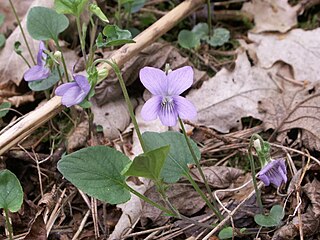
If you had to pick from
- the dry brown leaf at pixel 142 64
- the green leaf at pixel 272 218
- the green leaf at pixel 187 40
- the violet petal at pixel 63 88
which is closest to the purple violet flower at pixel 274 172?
the green leaf at pixel 272 218

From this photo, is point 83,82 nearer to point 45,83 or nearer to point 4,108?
point 45,83

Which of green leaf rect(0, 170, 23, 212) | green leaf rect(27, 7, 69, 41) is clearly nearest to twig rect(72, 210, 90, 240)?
green leaf rect(0, 170, 23, 212)

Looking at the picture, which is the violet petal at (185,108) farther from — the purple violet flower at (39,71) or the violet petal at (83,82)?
the purple violet flower at (39,71)

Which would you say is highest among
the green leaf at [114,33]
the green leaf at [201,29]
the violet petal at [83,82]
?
the green leaf at [114,33]

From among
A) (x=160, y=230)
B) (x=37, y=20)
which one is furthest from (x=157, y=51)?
(x=160, y=230)

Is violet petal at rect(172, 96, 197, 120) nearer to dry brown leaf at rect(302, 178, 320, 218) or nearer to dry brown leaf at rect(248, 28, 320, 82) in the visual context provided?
dry brown leaf at rect(302, 178, 320, 218)

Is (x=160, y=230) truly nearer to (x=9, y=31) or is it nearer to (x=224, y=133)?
(x=224, y=133)
